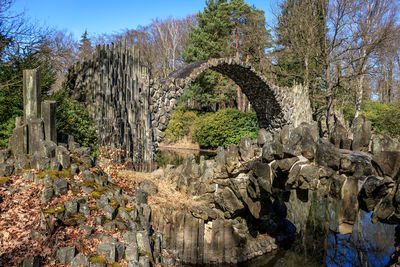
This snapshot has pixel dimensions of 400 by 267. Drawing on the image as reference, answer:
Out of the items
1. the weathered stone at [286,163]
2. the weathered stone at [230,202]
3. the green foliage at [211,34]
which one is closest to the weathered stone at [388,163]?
the weathered stone at [286,163]

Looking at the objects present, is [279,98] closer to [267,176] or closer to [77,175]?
[267,176]

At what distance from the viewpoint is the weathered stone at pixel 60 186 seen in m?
2.99

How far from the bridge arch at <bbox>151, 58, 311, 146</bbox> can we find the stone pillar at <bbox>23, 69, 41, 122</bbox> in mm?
4889

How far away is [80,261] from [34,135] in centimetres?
192

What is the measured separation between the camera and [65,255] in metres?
2.33

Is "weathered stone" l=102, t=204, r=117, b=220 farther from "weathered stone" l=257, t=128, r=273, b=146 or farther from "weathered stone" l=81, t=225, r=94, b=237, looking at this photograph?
"weathered stone" l=257, t=128, r=273, b=146

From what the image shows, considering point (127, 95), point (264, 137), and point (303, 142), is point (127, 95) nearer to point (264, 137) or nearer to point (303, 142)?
point (264, 137)

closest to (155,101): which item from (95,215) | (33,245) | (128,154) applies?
(128,154)

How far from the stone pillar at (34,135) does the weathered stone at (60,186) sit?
798 mm

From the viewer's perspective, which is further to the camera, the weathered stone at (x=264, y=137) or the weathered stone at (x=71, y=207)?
the weathered stone at (x=264, y=137)

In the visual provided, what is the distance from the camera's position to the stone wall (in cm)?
666

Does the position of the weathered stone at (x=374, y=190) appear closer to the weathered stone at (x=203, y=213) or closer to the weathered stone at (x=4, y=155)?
the weathered stone at (x=4, y=155)

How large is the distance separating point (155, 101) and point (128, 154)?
181 centimetres

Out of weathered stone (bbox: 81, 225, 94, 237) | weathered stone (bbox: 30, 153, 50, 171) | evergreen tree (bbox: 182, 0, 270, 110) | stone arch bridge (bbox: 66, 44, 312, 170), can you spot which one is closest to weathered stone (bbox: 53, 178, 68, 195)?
weathered stone (bbox: 30, 153, 50, 171)
